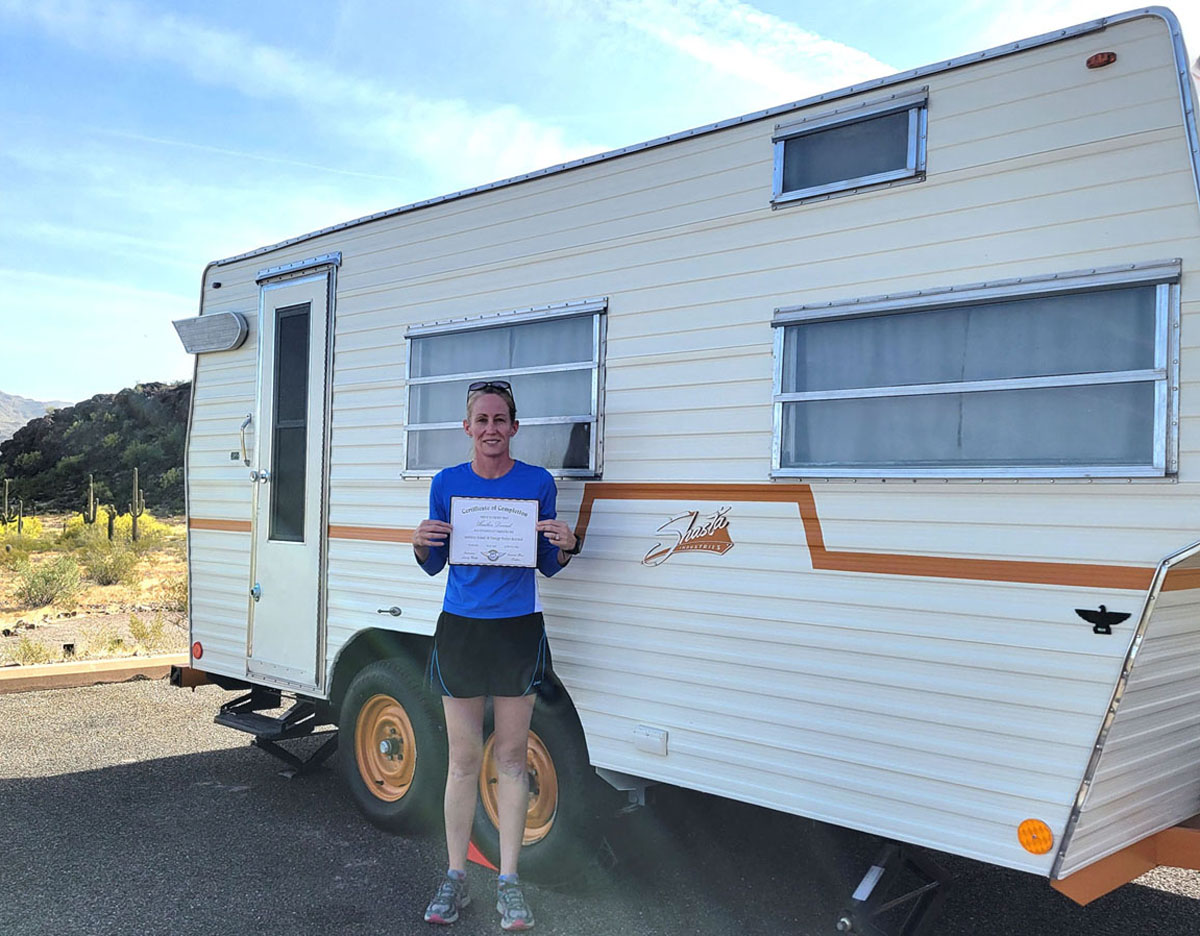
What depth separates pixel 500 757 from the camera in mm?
3943

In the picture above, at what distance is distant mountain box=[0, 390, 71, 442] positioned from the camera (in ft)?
406

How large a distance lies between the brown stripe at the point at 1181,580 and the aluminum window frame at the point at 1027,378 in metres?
0.33

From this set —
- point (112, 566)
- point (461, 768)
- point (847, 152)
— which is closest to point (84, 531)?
point (112, 566)

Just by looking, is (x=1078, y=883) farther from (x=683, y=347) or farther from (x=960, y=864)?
(x=683, y=347)

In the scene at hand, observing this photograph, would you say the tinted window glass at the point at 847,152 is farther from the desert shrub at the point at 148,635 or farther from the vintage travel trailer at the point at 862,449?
the desert shrub at the point at 148,635

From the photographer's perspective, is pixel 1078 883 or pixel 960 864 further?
pixel 960 864

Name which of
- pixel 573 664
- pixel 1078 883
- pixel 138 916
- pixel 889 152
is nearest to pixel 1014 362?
pixel 889 152

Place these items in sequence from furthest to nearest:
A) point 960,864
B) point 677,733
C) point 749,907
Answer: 1. point 960,864
2. point 749,907
3. point 677,733

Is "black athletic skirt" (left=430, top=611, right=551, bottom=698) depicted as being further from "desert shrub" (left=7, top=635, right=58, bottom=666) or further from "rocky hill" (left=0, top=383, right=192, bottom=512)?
"rocky hill" (left=0, top=383, right=192, bottom=512)

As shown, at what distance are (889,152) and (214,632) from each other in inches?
178

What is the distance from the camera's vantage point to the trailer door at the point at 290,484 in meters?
5.34

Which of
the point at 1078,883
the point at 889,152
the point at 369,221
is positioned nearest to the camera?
the point at 1078,883

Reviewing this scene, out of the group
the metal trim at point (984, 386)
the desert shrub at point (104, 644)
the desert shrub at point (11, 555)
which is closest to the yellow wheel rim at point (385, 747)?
the metal trim at point (984, 386)

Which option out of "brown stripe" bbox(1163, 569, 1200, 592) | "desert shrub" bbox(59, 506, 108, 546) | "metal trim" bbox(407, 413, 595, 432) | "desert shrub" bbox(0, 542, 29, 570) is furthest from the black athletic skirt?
"desert shrub" bbox(59, 506, 108, 546)
